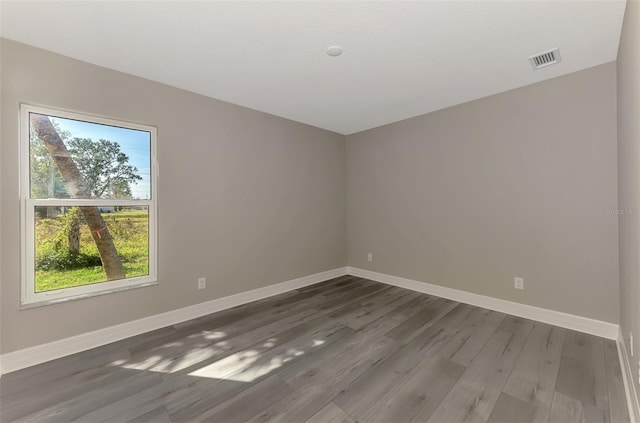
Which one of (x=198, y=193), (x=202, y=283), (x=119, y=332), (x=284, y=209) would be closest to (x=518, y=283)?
(x=284, y=209)

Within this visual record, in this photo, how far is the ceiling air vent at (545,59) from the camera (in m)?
2.26

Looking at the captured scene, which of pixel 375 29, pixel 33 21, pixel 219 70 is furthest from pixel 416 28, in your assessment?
pixel 33 21

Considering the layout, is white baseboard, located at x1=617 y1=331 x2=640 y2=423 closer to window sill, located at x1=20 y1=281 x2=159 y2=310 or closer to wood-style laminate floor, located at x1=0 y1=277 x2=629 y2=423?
wood-style laminate floor, located at x1=0 y1=277 x2=629 y2=423

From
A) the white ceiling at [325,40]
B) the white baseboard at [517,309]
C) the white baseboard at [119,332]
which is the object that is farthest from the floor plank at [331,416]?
the white ceiling at [325,40]

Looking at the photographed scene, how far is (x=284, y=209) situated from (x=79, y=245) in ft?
7.32

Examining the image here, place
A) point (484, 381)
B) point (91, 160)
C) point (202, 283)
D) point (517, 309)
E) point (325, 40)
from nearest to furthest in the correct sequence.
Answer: point (484, 381) → point (325, 40) → point (91, 160) → point (517, 309) → point (202, 283)

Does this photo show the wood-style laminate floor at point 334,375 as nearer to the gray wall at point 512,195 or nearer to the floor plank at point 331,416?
the floor plank at point 331,416

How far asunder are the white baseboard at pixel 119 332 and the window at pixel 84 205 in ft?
1.20

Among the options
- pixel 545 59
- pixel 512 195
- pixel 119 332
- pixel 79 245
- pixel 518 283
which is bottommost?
pixel 119 332

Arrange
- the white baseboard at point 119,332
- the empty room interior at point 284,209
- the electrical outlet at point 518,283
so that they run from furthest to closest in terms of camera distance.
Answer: the electrical outlet at point 518,283, the white baseboard at point 119,332, the empty room interior at point 284,209

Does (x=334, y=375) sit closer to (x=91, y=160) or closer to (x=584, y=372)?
(x=584, y=372)

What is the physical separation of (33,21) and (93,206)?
141 centimetres

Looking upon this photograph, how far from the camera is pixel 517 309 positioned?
116 inches

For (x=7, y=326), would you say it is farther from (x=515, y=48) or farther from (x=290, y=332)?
(x=515, y=48)
